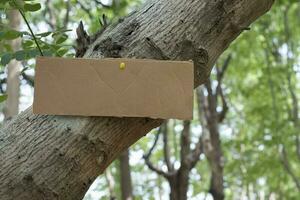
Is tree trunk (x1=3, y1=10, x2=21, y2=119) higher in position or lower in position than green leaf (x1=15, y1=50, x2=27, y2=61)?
higher

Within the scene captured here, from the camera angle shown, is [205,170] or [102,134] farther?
[205,170]

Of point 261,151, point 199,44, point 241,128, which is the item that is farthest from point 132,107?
point 241,128

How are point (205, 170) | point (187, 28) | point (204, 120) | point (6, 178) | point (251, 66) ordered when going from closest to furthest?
1. point (6, 178)
2. point (187, 28)
3. point (204, 120)
4. point (251, 66)
5. point (205, 170)

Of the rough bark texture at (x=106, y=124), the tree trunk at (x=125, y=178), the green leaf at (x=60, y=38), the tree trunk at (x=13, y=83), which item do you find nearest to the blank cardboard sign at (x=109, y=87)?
the rough bark texture at (x=106, y=124)

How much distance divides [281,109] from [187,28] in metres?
6.36

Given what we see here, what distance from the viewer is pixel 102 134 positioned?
41.8 inches

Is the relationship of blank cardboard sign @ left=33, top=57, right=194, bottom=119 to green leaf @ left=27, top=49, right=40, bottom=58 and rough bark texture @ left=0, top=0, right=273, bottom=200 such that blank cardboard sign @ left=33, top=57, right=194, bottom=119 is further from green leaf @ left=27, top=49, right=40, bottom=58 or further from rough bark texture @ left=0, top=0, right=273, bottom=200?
green leaf @ left=27, top=49, right=40, bottom=58

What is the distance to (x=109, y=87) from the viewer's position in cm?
107

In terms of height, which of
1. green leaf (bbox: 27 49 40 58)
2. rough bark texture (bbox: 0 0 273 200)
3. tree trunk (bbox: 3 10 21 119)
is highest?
tree trunk (bbox: 3 10 21 119)

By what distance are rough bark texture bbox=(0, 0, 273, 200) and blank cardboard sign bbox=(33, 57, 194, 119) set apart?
3 cm

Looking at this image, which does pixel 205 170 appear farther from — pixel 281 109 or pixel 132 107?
pixel 132 107

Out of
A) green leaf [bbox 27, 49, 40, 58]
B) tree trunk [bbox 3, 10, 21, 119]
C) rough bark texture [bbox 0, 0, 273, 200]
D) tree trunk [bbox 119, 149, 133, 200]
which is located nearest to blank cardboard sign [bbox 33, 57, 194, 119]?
rough bark texture [bbox 0, 0, 273, 200]

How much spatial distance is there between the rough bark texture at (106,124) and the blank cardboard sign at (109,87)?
0.10 ft

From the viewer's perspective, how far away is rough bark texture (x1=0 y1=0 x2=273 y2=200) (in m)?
1.03
